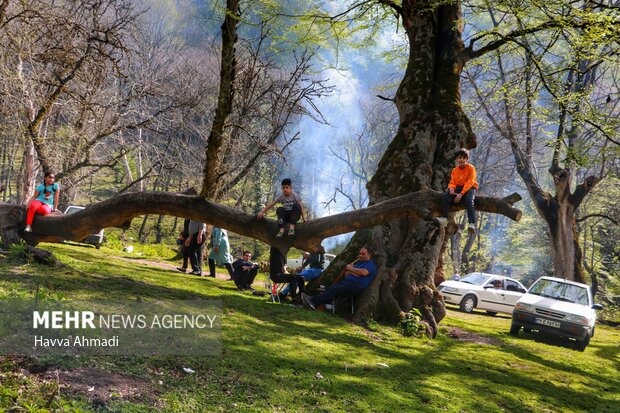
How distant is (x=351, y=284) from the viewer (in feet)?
34.8

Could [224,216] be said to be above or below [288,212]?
below

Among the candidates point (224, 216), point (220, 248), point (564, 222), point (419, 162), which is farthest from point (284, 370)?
point (564, 222)

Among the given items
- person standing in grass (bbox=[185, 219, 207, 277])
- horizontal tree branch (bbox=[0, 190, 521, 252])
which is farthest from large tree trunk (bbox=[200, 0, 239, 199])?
person standing in grass (bbox=[185, 219, 207, 277])

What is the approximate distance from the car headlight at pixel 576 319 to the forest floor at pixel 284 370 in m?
1.64

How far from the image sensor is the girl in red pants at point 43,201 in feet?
32.8

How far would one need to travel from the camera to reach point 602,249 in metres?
34.9

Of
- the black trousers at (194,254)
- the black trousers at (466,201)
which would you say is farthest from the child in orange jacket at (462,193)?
the black trousers at (194,254)

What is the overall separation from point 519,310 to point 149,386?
40.0 ft

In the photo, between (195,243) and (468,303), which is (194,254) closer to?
(195,243)

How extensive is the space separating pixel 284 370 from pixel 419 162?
22.6ft

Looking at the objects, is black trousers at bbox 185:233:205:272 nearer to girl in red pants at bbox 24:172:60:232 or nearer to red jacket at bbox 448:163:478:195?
girl in red pants at bbox 24:172:60:232

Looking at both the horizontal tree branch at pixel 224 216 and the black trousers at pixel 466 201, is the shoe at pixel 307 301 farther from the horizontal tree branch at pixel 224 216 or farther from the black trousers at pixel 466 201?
the black trousers at pixel 466 201

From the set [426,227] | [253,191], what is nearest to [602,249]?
[253,191]

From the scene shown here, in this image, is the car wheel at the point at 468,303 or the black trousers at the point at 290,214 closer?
the black trousers at the point at 290,214
